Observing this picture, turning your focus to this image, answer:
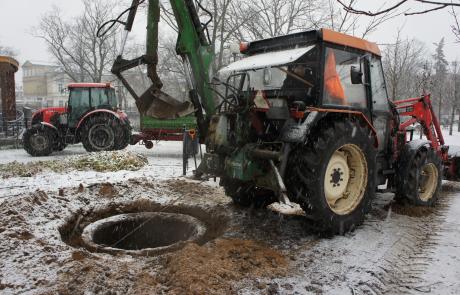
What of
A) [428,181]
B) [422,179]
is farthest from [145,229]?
[428,181]

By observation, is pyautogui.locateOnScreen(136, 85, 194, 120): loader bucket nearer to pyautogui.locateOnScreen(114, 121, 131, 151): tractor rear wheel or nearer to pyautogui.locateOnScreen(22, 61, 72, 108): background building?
pyautogui.locateOnScreen(114, 121, 131, 151): tractor rear wheel

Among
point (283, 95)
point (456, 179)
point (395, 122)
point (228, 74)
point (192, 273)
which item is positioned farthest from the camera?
point (456, 179)

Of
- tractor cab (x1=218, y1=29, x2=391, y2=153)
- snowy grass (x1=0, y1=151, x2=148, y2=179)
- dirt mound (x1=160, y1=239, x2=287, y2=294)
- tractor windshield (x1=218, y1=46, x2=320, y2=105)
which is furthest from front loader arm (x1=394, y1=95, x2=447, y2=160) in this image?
snowy grass (x1=0, y1=151, x2=148, y2=179)

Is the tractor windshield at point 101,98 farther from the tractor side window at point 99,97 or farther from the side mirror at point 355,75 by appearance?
the side mirror at point 355,75

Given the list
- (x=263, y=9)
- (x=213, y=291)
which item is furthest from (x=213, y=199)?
(x=263, y=9)

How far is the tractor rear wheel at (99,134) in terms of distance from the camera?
12.2 meters

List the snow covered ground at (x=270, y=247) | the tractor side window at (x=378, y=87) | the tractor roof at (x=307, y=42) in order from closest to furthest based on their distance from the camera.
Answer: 1. the snow covered ground at (x=270, y=247)
2. the tractor roof at (x=307, y=42)
3. the tractor side window at (x=378, y=87)

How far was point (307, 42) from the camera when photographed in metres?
4.80

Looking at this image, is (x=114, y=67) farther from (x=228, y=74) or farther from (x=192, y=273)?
(x=192, y=273)

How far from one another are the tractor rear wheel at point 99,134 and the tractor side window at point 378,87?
350 inches

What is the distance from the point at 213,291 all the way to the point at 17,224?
115 inches

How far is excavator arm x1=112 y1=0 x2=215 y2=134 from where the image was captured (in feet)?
17.4

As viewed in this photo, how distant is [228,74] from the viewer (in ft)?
18.5

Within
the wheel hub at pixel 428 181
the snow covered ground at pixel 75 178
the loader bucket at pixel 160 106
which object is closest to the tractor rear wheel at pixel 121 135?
the snow covered ground at pixel 75 178
